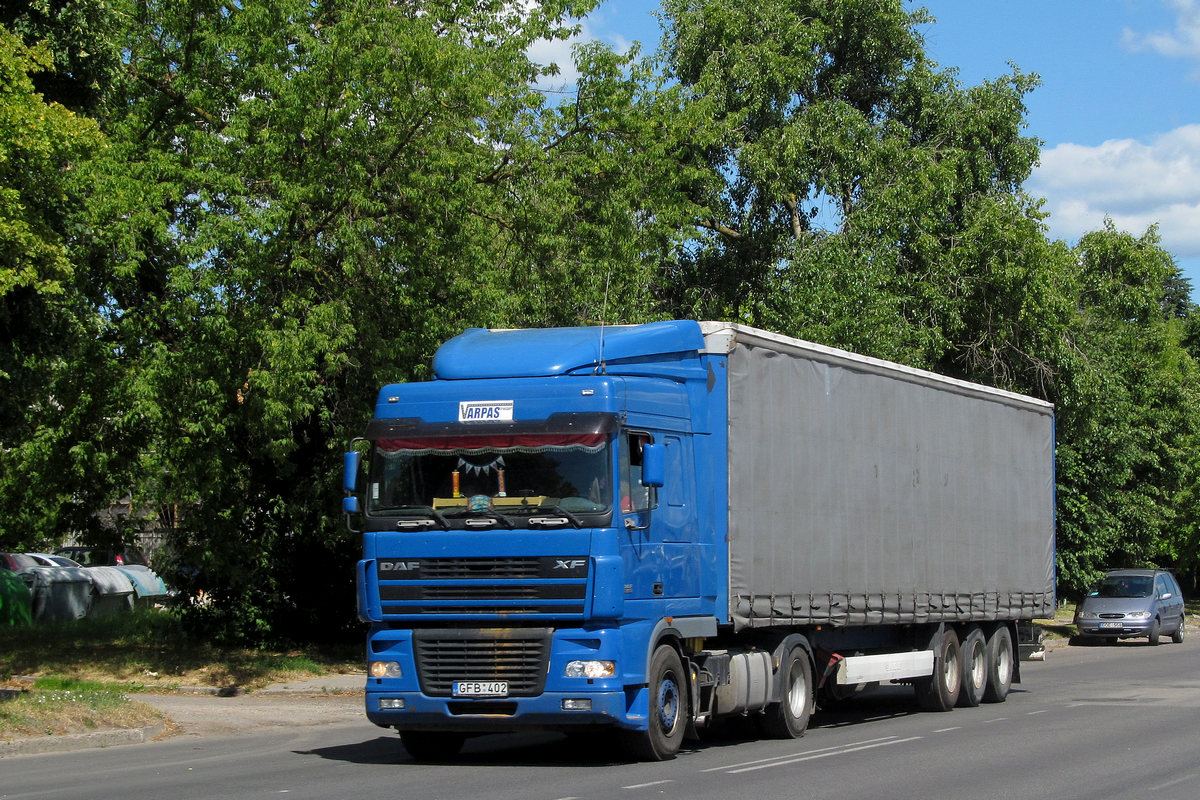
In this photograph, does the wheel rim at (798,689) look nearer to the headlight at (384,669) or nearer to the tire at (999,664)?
the headlight at (384,669)

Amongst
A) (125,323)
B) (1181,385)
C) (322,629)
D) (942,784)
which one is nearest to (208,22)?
(125,323)

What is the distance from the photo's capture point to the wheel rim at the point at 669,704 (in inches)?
473

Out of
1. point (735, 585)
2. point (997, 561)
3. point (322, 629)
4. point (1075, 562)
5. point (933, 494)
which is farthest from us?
point (1075, 562)

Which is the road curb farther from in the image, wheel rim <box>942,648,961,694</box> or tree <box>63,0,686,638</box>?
wheel rim <box>942,648,961,694</box>

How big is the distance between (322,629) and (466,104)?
9.87 m

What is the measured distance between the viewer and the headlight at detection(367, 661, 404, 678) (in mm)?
11820

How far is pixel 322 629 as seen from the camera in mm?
23922

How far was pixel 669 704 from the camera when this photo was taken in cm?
1219

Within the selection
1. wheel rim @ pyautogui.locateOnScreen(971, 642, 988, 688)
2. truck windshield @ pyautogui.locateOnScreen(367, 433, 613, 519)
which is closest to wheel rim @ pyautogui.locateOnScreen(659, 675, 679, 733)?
truck windshield @ pyautogui.locateOnScreen(367, 433, 613, 519)

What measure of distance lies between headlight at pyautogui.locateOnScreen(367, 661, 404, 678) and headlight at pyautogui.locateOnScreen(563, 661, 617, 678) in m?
1.59

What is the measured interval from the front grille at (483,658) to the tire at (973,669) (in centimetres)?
851

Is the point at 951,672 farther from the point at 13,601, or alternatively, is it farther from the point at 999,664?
the point at 13,601

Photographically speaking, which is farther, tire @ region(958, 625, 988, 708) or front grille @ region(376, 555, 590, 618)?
tire @ region(958, 625, 988, 708)

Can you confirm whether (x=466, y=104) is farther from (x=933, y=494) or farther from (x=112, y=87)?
(x=933, y=494)
